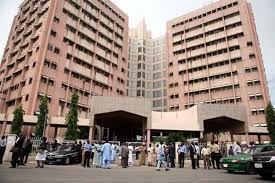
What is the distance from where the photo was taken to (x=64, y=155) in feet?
61.7

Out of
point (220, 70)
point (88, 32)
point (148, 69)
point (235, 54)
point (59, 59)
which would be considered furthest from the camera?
point (148, 69)

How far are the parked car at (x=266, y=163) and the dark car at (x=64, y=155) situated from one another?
42.7 feet

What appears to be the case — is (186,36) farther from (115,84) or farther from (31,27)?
(31,27)

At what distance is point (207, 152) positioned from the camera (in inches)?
687

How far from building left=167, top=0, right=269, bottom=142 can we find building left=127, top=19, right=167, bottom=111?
1329cm

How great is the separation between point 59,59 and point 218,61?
32.9m

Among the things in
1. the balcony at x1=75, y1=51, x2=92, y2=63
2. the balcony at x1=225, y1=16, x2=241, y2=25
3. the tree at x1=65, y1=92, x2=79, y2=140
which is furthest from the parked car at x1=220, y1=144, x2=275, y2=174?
the balcony at x1=225, y1=16, x2=241, y2=25

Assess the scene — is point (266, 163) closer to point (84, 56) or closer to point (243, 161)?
point (243, 161)

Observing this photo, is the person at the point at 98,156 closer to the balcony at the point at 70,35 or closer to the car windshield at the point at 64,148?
the car windshield at the point at 64,148

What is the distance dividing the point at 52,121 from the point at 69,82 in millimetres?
10392

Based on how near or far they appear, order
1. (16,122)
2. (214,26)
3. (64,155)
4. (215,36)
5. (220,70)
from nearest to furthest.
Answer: (64,155)
(16,122)
(220,70)
(215,36)
(214,26)

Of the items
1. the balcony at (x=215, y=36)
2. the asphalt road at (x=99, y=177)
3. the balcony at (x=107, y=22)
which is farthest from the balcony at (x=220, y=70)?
the asphalt road at (x=99, y=177)

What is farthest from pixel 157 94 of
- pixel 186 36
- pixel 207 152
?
pixel 207 152

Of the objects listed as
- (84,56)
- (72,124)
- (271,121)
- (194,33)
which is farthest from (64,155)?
(194,33)
